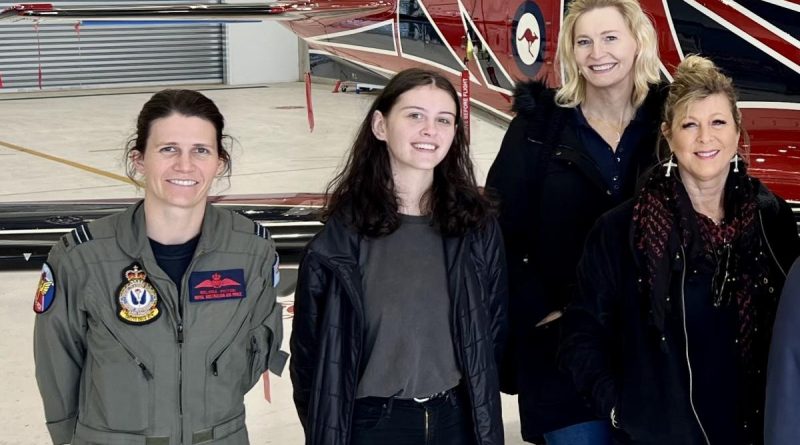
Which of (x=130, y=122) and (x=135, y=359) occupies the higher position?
(x=135, y=359)

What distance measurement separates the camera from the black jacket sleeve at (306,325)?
2590 mm

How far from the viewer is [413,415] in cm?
259

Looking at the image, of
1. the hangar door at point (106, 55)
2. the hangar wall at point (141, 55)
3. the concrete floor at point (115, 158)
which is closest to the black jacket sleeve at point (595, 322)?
the concrete floor at point (115, 158)

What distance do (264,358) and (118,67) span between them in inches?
748

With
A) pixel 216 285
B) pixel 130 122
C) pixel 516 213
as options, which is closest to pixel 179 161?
pixel 216 285

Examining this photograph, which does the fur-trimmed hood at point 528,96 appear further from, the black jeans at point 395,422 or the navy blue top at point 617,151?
the black jeans at point 395,422

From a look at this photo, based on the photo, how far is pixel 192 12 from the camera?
29.1ft

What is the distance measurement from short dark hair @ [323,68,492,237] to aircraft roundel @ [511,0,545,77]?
3.94 meters

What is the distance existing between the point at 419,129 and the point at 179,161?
60 centimetres

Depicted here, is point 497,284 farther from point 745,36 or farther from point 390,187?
point 745,36

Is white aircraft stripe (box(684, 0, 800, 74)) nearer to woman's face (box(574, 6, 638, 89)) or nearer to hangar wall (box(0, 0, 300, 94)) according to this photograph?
woman's face (box(574, 6, 638, 89))

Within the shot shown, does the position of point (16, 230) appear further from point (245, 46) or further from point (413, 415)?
point (245, 46)

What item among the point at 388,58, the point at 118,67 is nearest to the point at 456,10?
the point at 388,58

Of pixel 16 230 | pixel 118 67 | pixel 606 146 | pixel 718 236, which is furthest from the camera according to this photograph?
pixel 118 67
